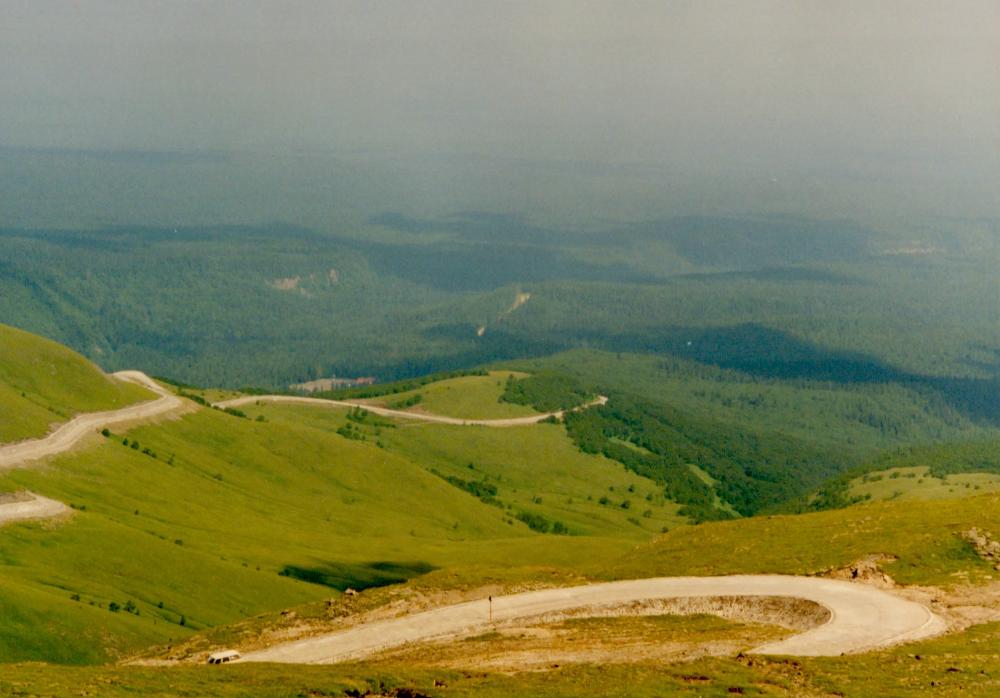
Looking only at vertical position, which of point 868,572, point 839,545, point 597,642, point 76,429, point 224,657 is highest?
point 76,429

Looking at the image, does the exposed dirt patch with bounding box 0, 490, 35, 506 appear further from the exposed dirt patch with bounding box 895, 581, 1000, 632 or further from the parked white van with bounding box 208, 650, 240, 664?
the exposed dirt patch with bounding box 895, 581, 1000, 632

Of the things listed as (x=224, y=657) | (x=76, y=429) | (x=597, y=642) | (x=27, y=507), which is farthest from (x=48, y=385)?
(x=597, y=642)

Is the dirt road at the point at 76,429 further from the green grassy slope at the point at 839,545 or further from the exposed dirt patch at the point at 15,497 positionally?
the green grassy slope at the point at 839,545

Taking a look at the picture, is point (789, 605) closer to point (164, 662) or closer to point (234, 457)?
point (164, 662)

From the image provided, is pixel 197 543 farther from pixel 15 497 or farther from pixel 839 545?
pixel 839 545

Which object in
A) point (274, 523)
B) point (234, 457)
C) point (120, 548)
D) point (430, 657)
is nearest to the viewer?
point (430, 657)

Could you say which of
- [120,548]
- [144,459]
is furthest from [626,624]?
[144,459]
